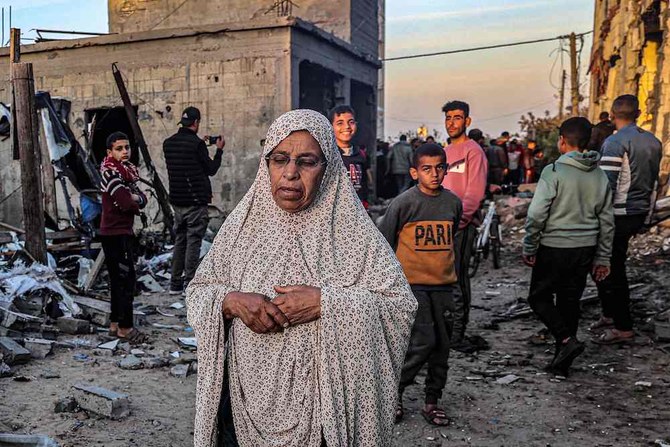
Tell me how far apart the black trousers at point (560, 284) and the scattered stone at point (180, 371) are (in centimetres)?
272

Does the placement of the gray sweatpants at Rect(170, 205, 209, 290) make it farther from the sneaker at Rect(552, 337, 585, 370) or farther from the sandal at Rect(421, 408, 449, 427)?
the sneaker at Rect(552, 337, 585, 370)

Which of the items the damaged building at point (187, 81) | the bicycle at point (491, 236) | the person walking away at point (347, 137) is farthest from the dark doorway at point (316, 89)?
the person walking away at point (347, 137)

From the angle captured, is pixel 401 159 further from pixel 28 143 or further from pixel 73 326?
pixel 73 326

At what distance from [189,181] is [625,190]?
4.51 meters

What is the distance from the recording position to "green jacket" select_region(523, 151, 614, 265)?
15.0 ft

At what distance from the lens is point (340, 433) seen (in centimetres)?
183

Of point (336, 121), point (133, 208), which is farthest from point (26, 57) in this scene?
point (336, 121)

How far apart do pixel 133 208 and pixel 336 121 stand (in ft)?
6.24

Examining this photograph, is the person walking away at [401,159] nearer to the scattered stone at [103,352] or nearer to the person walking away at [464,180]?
the person walking away at [464,180]

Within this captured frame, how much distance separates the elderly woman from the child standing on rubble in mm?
3530

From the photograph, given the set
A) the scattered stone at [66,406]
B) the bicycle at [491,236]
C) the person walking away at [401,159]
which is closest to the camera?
the scattered stone at [66,406]

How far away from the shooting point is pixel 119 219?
531 cm

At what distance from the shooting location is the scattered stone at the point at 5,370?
15.1 feet

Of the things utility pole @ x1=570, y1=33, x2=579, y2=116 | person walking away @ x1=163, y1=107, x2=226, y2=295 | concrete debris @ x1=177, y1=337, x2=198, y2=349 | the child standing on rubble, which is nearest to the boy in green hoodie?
concrete debris @ x1=177, y1=337, x2=198, y2=349
